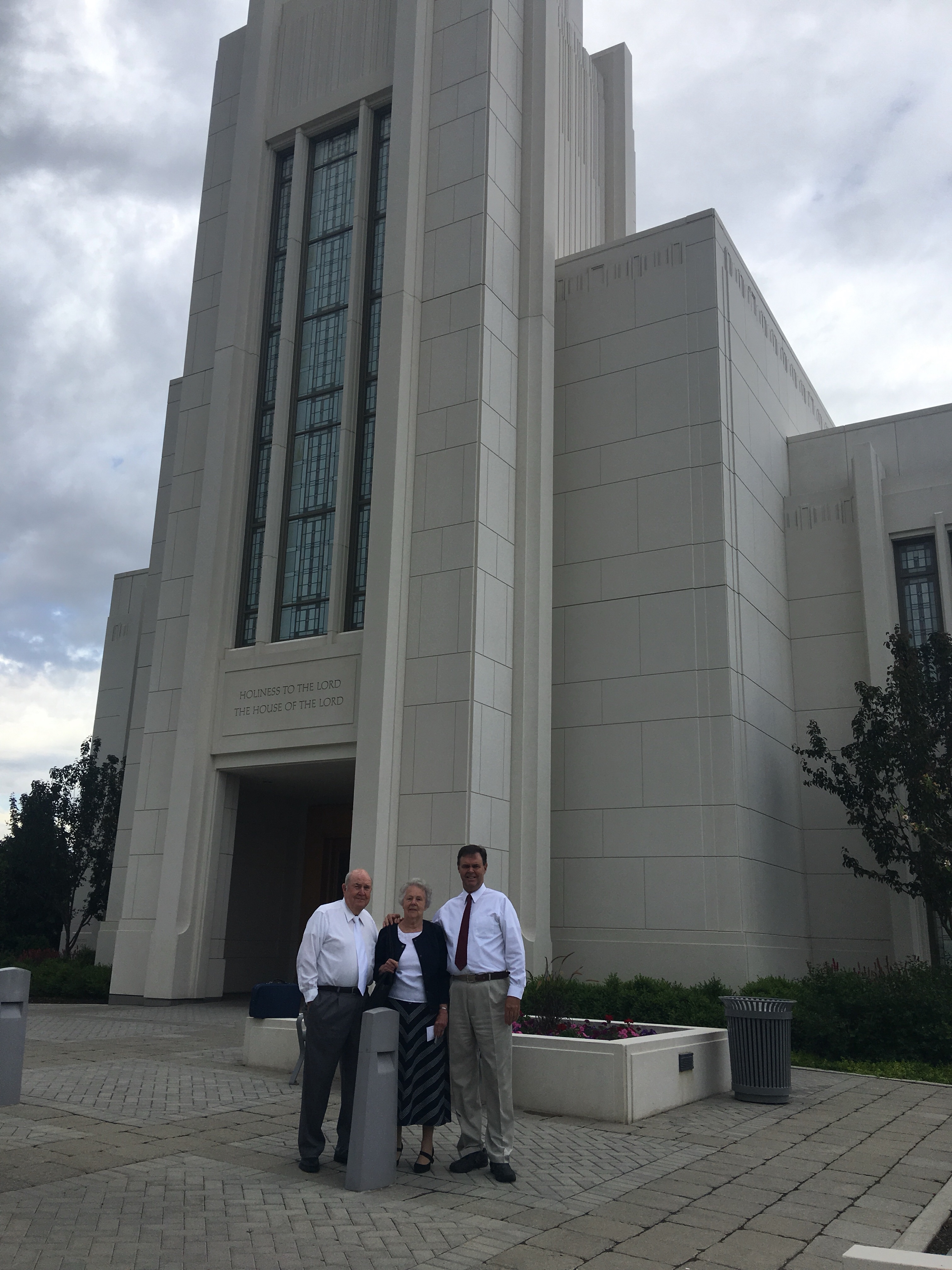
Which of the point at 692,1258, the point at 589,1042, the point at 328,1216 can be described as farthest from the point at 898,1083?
the point at 328,1216

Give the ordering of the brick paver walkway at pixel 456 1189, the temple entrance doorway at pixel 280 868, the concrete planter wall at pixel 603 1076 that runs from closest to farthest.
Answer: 1. the brick paver walkway at pixel 456 1189
2. the concrete planter wall at pixel 603 1076
3. the temple entrance doorway at pixel 280 868

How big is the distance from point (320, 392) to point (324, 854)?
10.1 meters

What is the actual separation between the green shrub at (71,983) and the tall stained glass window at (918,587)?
1633cm

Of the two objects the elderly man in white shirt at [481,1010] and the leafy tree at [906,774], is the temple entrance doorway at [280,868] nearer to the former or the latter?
the leafy tree at [906,774]

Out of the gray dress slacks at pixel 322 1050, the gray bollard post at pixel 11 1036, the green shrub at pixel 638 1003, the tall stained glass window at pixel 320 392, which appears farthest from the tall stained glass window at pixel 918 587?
the gray bollard post at pixel 11 1036

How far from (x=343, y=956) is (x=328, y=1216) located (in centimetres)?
158

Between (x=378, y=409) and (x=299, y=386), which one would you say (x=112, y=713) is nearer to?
(x=299, y=386)

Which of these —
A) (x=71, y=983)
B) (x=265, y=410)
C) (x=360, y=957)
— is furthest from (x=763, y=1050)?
(x=265, y=410)

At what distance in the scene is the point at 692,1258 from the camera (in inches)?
208

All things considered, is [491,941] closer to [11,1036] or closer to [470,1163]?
[470,1163]

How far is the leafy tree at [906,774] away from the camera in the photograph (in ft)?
53.6

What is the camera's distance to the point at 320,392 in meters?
20.3

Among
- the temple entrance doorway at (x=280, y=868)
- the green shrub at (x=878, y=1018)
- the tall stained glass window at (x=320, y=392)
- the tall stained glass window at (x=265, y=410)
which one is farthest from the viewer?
the temple entrance doorway at (x=280, y=868)

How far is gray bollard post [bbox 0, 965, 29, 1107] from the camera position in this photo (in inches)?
339
